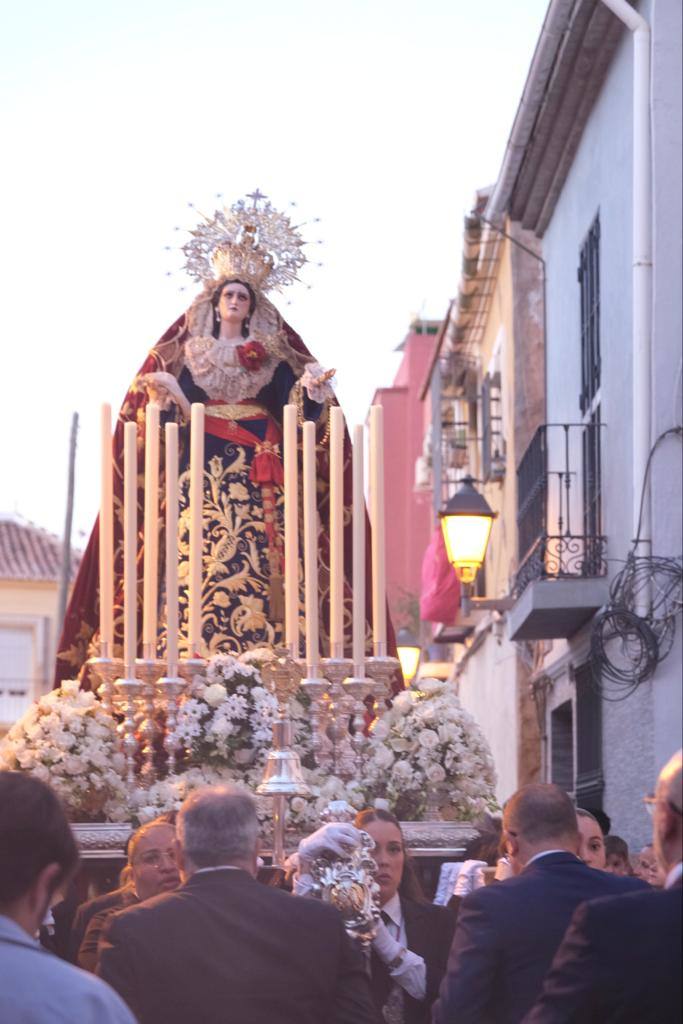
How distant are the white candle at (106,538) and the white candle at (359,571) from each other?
2.89ft

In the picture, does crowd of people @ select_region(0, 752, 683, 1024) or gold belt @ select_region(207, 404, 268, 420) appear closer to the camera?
crowd of people @ select_region(0, 752, 683, 1024)

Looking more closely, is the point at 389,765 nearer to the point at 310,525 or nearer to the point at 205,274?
the point at 310,525

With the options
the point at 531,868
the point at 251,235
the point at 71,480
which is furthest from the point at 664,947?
the point at 71,480

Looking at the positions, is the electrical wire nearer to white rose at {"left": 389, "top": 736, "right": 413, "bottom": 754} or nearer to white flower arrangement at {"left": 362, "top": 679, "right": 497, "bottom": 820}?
white flower arrangement at {"left": 362, "top": 679, "right": 497, "bottom": 820}

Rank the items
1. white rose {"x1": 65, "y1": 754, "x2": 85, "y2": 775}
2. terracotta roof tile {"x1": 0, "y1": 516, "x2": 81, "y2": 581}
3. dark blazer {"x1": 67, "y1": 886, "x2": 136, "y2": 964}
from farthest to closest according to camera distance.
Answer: terracotta roof tile {"x1": 0, "y1": 516, "x2": 81, "y2": 581}, white rose {"x1": 65, "y1": 754, "x2": 85, "y2": 775}, dark blazer {"x1": 67, "y1": 886, "x2": 136, "y2": 964}

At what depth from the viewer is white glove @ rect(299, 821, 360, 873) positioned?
505cm

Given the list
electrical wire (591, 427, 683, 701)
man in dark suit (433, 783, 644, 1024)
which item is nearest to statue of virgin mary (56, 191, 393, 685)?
electrical wire (591, 427, 683, 701)

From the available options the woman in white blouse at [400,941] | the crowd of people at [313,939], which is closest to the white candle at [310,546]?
the woman in white blouse at [400,941]

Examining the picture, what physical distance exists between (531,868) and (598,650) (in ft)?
21.9

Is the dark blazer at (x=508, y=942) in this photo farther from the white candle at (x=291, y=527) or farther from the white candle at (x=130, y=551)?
the white candle at (x=291, y=527)

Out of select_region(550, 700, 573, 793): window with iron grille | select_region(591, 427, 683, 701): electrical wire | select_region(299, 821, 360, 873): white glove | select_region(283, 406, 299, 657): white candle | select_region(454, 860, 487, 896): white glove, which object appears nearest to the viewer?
select_region(299, 821, 360, 873): white glove

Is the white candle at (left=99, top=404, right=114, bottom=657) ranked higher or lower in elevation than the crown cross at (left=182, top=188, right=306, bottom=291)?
lower

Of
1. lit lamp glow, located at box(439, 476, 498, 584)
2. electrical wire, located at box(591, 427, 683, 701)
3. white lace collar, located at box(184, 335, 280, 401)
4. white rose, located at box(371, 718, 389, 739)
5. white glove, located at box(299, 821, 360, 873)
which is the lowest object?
white glove, located at box(299, 821, 360, 873)

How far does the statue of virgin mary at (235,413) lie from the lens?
818 cm
